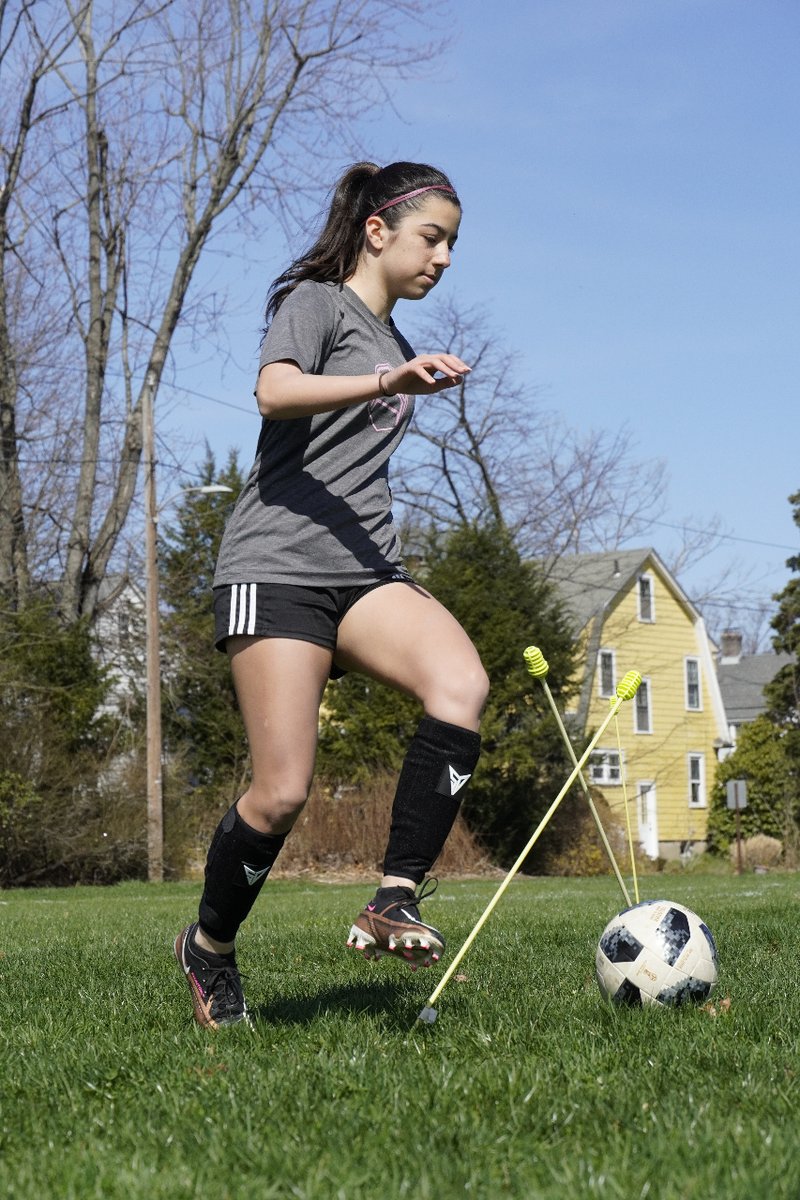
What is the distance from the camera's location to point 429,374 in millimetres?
3572

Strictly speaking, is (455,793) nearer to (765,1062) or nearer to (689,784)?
(765,1062)

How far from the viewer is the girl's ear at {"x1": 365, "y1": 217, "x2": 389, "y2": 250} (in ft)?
14.2

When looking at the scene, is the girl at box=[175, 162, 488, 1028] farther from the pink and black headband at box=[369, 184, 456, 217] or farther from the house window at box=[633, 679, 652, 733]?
the house window at box=[633, 679, 652, 733]

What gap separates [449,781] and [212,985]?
0.95m

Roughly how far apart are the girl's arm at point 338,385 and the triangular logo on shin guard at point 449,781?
3.52 ft

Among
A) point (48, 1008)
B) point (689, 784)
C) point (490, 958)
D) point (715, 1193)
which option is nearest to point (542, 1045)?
point (715, 1193)

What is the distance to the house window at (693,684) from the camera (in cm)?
4866

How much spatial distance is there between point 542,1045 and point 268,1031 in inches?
31.5

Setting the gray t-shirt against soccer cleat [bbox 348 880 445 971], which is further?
the gray t-shirt

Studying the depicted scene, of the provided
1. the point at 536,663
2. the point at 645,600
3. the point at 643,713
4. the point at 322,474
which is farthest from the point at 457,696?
the point at 645,600

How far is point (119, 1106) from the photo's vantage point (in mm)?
3160

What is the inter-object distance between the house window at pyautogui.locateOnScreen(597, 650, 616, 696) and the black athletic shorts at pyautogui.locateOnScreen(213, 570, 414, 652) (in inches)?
1615

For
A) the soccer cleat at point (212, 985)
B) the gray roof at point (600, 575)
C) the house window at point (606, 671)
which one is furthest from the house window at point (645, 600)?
the soccer cleat at point (212, 985)

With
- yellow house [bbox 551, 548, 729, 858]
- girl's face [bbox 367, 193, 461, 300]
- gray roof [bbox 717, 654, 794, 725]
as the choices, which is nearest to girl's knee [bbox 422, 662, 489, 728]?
girl's face [bbox 367, 193, 461, 300]
